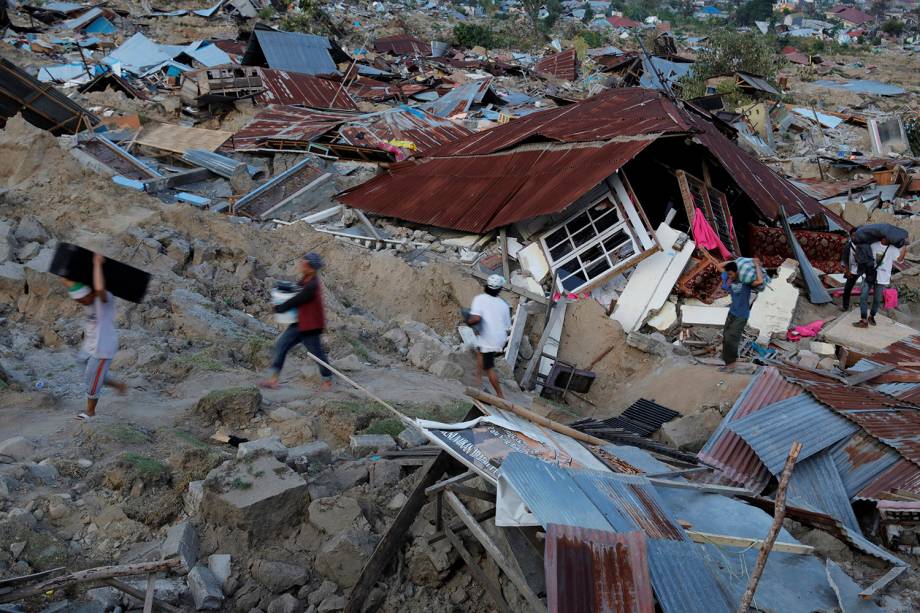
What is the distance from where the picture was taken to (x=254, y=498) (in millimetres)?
3875

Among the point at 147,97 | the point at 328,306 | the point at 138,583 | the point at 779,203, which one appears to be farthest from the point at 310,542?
the point at 147,97

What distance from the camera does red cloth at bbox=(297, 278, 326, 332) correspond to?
5.64m

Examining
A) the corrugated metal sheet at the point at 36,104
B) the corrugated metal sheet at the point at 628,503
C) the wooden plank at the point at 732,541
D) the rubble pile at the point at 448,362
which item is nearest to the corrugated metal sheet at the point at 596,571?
the rubble pile at the point at 448,362

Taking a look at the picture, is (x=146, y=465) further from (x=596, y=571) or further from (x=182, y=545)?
(x=596, y=571)

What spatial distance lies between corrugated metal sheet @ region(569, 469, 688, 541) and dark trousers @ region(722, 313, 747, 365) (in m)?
4.42

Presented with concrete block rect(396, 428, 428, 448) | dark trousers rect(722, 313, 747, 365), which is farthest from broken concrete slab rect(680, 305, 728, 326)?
concrete block rect(396, 428, 428, 448)

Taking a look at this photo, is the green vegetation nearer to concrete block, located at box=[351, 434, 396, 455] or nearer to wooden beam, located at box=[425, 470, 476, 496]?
concrete block, located at box=[351, 434, 396, 455]

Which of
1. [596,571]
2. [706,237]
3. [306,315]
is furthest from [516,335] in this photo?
[596,571]

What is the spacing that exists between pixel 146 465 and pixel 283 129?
11.7 metres

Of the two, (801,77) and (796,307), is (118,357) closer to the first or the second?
(796,307)

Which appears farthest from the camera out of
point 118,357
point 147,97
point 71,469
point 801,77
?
point 801,77

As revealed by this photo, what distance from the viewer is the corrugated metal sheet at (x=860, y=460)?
4.71 m

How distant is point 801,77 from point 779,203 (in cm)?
2814

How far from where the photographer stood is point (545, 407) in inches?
261
